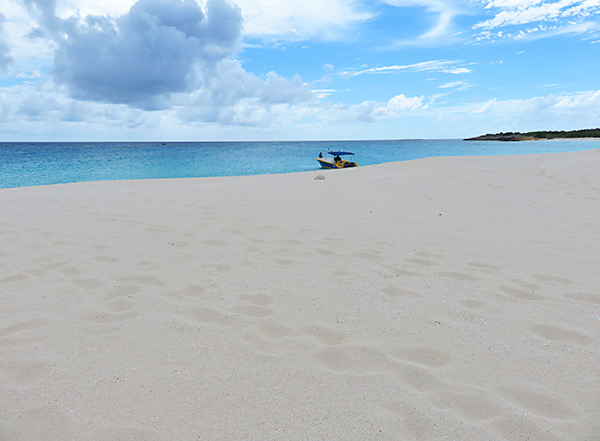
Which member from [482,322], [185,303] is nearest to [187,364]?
[185,303]

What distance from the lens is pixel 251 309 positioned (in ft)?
10.0

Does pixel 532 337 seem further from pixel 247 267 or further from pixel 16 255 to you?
pixel 16 255

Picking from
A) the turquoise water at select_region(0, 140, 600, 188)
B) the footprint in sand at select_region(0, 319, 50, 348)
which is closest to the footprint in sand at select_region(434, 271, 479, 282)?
the footprint in sand at select_region(0, 319, 50, 348)

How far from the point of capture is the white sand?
1.89 meters

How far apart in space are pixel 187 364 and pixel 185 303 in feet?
2.98

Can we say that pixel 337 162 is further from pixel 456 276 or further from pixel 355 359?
pixel 355 359

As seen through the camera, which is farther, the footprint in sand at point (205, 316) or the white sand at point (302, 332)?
the footprint in sand at point (205, 316)

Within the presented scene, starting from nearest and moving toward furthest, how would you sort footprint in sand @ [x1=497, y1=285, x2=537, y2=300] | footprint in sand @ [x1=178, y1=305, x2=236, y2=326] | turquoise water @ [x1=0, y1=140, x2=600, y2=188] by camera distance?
footprint in sand @ [x1=178, y1=305, x2=236, y2=326] < footprint in sand @ [x1=497, y1=285, x2=537, y2=300] < turquoise water @ [x1=0, y1=140, x2=600, y2=188]

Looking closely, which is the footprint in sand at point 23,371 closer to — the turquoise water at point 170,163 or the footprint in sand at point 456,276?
the footprint in sand at point 456,276

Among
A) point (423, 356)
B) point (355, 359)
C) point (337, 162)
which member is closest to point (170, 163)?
point (337, 162)

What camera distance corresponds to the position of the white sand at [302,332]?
1891 mm

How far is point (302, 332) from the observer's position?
2707 millimetres

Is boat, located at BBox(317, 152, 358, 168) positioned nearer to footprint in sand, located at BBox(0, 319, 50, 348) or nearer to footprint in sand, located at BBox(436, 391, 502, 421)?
footprint in sand, located at BBox(0, 319, 50, 348)

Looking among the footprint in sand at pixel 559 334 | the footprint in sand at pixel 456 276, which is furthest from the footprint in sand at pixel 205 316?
the footprint in sand at pixel 559 334
